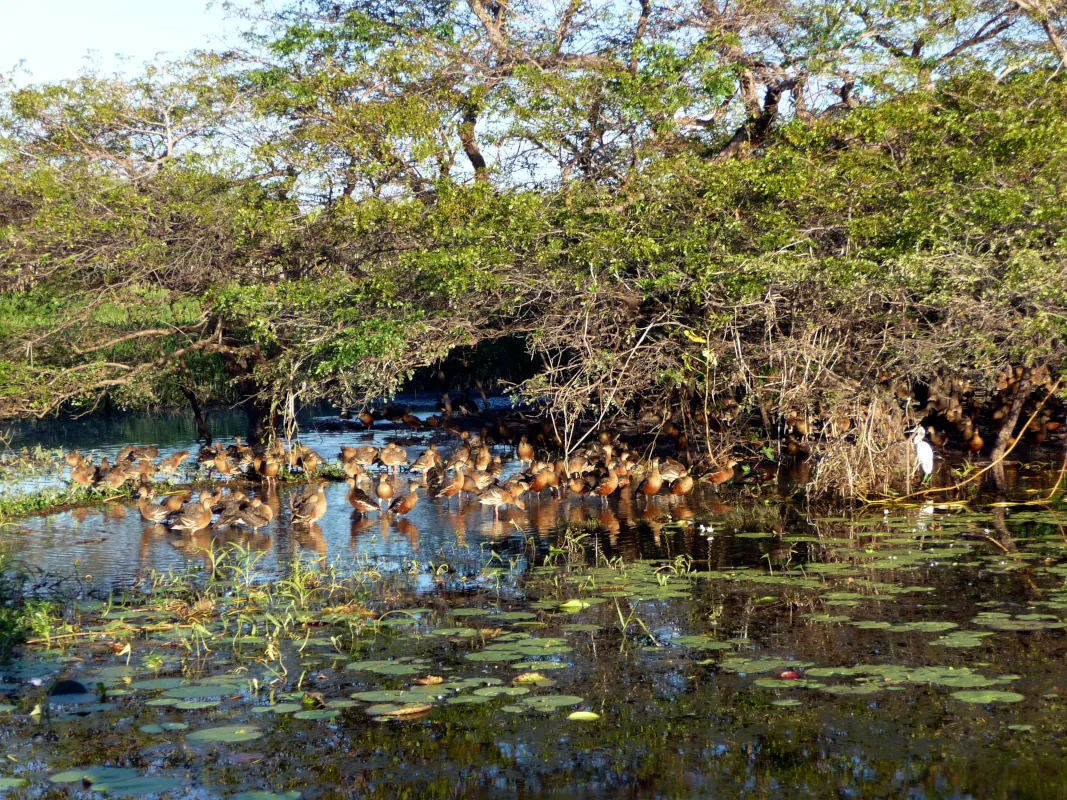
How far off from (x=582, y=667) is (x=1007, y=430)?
9.52 metres

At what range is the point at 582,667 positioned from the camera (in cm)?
625

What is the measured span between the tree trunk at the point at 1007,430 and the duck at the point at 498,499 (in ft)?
18.0

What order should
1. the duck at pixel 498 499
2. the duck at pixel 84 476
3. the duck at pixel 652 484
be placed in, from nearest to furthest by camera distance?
1. the duck at pixel 498 499
2. the duck at pixel 652 484
3. the duck at pixel 84 476

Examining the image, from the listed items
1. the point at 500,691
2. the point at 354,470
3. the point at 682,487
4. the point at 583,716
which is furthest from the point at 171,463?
the point at 583,716

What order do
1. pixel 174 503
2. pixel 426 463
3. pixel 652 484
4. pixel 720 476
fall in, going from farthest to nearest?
pixel 426 463, pixel 720 476, pixel 652 484, pixel 174 503

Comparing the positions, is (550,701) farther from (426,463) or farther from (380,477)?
(380,477)

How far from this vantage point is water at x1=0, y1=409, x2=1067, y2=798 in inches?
190

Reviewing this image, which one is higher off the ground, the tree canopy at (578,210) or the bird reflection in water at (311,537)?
the tree canopy at (578,210)

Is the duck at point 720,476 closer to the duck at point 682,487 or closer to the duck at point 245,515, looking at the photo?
the duck at point 682,487

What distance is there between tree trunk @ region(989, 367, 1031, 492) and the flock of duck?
311cm

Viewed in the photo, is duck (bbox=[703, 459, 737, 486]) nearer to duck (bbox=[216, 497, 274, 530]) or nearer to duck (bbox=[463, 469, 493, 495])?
duck (bbox=[463, 469, 493, 495])

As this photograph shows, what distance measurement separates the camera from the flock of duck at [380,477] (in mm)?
11656

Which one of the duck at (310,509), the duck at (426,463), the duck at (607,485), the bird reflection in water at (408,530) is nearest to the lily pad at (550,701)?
the bird reflection in water at (408,530)

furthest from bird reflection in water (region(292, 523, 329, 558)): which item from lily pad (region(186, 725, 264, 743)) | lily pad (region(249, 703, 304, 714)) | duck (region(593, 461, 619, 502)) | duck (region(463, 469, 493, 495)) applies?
lily pad (region(186, 725, 264, 743))
